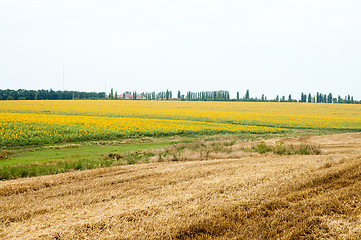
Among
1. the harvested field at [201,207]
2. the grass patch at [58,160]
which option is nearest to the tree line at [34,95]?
the grass patch at [58,160]

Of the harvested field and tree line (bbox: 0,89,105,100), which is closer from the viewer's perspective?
the harvested field

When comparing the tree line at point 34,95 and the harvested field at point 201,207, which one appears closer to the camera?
the harvested field at point 201,207

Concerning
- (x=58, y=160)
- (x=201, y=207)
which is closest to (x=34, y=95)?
(x=58, y=160)

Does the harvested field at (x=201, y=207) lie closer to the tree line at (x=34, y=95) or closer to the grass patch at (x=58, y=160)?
the grass patch at (x=58, y=160)

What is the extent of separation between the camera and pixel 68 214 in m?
6.12

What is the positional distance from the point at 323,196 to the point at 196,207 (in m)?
2.51

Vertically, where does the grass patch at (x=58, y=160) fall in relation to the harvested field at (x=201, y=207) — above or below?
below

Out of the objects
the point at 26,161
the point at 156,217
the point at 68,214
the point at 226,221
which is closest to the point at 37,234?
the point at 68,214

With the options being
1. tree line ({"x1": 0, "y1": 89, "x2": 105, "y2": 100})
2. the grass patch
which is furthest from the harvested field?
tree line ({"x1": 0, "y1": 89, "x2": 105, "y2": 100})

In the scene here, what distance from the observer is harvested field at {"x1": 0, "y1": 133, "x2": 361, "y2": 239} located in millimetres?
4898

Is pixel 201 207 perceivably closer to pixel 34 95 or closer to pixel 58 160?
pixel 58 160

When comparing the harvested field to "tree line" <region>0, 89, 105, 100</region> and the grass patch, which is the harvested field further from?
"tree line" <region>0, 89, 105, 100</region>

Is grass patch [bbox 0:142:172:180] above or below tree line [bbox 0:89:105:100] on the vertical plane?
below

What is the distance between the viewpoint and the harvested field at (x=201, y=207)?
490 cm
